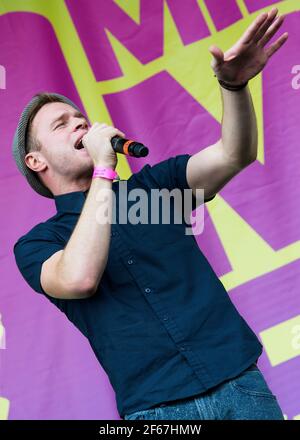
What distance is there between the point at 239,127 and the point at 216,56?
15 centimetres

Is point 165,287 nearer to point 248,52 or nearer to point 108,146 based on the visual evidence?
point 108,146

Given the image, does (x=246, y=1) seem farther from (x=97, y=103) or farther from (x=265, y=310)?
(x=265, y=310)

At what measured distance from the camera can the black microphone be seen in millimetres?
1209

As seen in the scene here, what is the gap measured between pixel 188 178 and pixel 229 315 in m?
0.29

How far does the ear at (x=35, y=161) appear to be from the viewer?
1.48 meters

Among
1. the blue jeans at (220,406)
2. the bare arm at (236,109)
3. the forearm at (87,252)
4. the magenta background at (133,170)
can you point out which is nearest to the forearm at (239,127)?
the bare arm at (236,109)

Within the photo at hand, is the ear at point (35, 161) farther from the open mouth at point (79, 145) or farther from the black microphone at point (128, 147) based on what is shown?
the black microphone at point (128, 147)

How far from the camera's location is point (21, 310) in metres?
2.00

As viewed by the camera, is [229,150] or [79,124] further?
[79,124]

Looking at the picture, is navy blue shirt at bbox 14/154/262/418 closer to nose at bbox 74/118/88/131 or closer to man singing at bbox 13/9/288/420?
man singing at bbox 13/9/288/420

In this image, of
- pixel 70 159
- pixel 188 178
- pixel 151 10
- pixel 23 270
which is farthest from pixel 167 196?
pixel 151 10

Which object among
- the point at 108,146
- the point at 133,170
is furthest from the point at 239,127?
the point at 133,170

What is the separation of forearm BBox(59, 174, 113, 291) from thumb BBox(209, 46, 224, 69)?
330 millimetres

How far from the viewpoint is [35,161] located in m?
1.50
